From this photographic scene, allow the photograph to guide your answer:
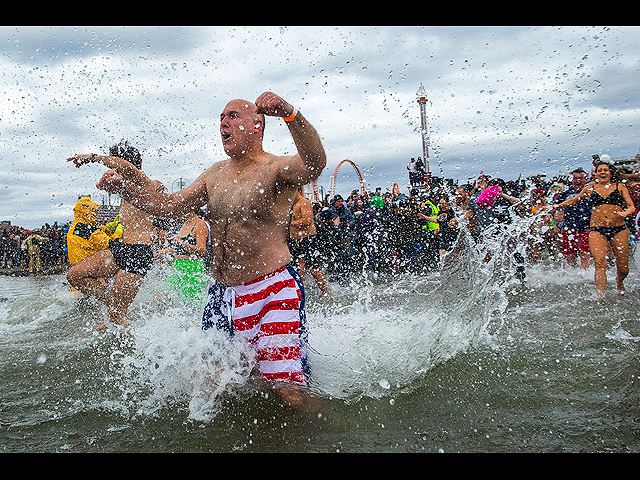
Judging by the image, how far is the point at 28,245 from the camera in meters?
15.3

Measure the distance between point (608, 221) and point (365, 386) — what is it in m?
4.45

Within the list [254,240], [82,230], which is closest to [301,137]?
[254,240]

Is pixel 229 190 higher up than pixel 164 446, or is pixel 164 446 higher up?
pixel 229 190

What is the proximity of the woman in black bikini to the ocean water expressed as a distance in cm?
109

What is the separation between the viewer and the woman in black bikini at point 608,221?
17.5 ft

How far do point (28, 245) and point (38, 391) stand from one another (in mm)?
15212

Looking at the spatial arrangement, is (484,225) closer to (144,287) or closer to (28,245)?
(144,287)

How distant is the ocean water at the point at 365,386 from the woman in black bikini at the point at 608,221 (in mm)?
1088

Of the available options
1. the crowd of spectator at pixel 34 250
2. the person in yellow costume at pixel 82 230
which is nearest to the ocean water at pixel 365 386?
the person in yellow costume at pixel 82 230

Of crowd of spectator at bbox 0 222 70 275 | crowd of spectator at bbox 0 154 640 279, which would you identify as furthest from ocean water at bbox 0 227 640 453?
crowd of spectator at bbox 0 222 70 275

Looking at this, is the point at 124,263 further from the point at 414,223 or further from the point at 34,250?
the point at 34,250

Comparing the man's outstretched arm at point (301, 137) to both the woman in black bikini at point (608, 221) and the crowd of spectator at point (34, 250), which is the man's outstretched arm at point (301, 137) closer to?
the woman in black bikini at point (608, 221)

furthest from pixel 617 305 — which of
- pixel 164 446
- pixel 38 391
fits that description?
pixel 38 391

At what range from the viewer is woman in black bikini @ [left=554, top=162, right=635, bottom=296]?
17.5 feet
